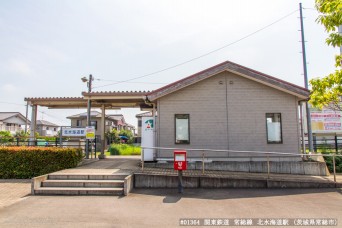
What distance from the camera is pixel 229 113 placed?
1101 centimetres

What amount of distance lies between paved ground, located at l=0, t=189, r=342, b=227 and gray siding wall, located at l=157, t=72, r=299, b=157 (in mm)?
3349

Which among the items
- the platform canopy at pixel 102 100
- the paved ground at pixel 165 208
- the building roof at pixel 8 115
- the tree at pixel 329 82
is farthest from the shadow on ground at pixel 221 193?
the building roof at pixel 8 115

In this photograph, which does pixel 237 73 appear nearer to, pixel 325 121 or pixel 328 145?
pixel 328 145

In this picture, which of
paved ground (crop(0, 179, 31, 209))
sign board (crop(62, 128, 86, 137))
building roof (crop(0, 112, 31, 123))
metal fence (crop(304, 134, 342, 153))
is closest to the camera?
paved ground (crop(0, 179, 31, 209))

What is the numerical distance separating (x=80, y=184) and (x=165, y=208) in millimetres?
3230

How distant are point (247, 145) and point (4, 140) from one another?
46.3 ft

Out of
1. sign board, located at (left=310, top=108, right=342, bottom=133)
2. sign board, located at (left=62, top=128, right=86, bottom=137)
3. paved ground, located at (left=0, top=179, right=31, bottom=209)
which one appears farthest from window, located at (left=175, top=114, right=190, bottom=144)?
sign board, located at (left=310, top=108, right=342, bottom=133)

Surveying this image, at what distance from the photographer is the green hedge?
31.9 ft

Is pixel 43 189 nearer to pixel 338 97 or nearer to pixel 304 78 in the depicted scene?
pixel 338 97

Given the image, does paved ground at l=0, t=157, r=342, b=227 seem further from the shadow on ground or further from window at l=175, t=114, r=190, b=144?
window at l=175, t=114, r=190, b=144

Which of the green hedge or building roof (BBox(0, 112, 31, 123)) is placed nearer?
the green hedge

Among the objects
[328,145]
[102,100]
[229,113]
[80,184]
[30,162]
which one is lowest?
[80,184]

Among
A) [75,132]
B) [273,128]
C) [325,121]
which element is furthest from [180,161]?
[325,121]

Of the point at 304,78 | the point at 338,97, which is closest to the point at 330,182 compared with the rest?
the point at 338,97
